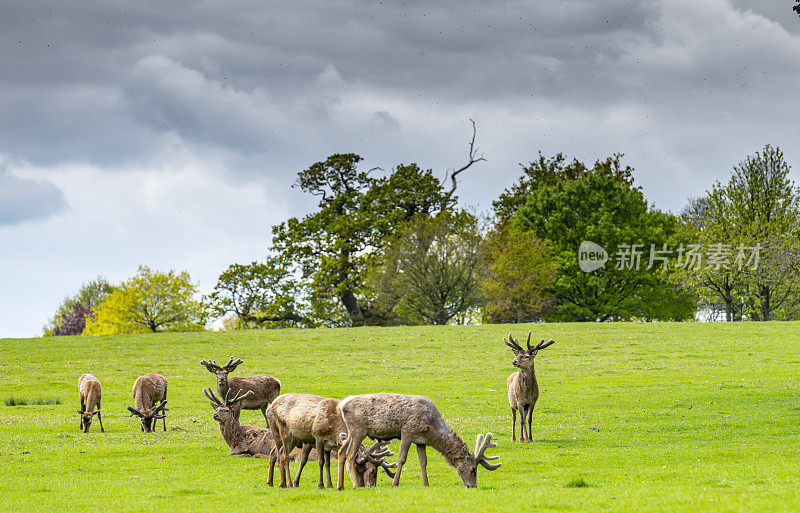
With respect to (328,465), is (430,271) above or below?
above

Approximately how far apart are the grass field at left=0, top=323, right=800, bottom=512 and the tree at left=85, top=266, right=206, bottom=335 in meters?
21.6

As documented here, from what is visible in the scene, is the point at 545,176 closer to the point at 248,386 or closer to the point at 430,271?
the point at 430,271

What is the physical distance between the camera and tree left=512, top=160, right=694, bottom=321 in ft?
235

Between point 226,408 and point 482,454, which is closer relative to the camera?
point 482,454

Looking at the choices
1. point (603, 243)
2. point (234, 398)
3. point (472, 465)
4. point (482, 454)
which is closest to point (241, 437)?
point (234, 398)

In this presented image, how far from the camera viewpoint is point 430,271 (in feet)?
240

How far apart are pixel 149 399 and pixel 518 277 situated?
46.9 meters

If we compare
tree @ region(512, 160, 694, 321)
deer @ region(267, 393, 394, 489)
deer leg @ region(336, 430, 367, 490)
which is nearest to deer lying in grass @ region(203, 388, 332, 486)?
deer @ region(267, 393, 394, 489)

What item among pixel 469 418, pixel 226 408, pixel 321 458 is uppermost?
pixel 226 408


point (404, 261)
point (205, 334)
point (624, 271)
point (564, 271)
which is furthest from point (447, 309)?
point (205, 334)

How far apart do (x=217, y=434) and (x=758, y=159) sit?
229ft

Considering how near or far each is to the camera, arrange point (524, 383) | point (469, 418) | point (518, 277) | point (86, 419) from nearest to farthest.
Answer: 1. point (524, 383)
2. point (86, 419)
3. point (469, 418)
4. point (518, 277)

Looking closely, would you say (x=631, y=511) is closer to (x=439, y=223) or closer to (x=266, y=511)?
(x=266, y=511)

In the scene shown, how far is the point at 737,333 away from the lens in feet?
175
